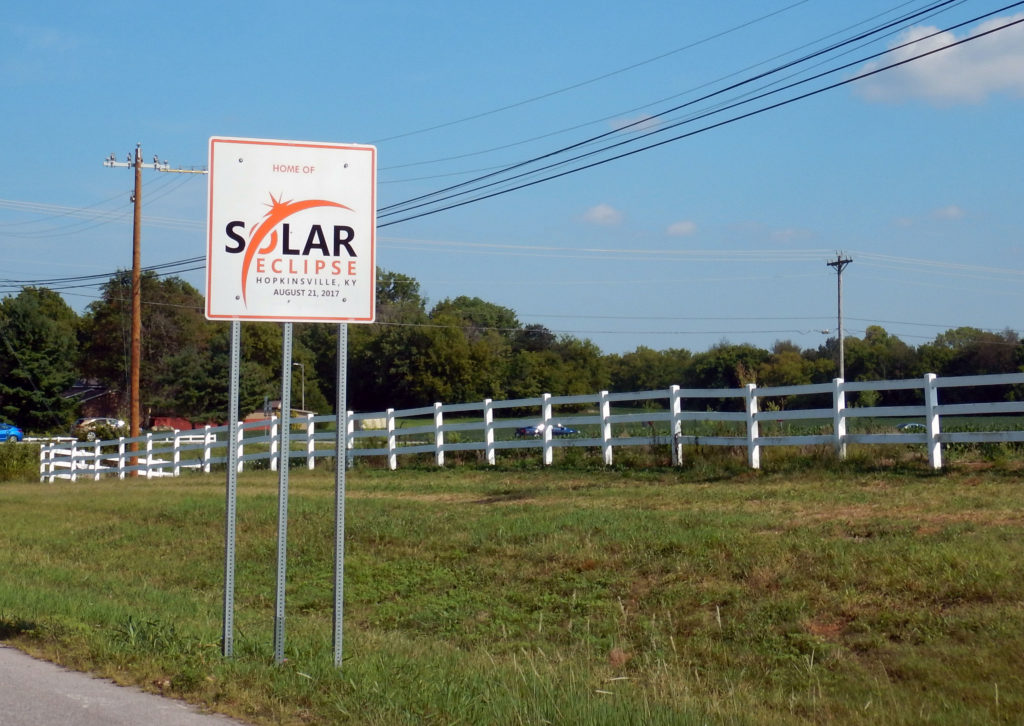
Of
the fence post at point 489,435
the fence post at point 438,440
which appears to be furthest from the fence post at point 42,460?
the fence post at point 489,435

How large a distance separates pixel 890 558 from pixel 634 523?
12.0 feet

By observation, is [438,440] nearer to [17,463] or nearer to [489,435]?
[489,435]

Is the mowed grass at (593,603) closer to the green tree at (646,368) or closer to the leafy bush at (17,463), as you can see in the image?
the leafy bush at (17,463)

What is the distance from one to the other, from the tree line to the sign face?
5671cm

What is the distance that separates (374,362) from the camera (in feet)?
272

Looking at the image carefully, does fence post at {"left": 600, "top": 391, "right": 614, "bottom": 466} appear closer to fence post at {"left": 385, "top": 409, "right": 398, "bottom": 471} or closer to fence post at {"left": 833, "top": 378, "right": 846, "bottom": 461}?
fence post at {"left": 833, "top": 378, "right": 846, "bottom": 461}

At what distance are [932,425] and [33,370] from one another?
72.9m

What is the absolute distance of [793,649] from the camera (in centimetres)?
881

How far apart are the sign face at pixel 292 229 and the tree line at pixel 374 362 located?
56710 millimetres

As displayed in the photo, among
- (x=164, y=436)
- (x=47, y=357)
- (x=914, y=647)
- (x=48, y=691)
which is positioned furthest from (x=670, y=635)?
(x=47, y=357)

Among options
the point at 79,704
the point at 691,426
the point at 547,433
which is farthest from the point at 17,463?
the point at 79,704

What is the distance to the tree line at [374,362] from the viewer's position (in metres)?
68.4

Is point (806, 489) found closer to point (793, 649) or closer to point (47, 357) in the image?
point (793, 649)

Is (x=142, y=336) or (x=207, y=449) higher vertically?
(x=142, y=336)
